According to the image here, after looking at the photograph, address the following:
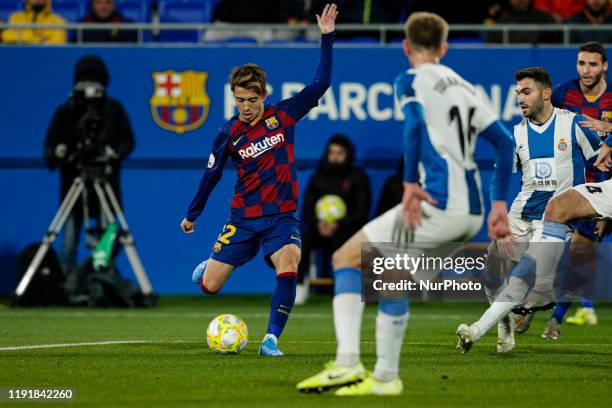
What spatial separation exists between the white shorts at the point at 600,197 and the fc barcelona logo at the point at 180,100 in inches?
302

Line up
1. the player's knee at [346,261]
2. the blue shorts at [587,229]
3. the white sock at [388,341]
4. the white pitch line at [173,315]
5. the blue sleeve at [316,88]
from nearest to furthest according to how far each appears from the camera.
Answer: the white sock at [388,341] → the player's knee at [346,261] → the blue sleeve at [316,88] → the blue shorts at [587,229] → the white pitch line at [173,315]

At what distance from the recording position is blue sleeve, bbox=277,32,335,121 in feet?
28.6

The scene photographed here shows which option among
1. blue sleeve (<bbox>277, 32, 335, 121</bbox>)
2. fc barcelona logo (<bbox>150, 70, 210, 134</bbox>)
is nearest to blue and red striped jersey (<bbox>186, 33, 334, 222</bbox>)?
blue sleeve (<bbox>277, 32, 335, 121</bbox>)

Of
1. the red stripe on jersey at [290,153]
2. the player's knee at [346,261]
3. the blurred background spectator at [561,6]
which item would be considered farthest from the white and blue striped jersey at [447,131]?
the blurred background spectator at [561,6]

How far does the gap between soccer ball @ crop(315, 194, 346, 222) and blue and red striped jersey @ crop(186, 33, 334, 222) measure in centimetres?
584

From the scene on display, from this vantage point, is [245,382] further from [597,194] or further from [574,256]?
[574,256]

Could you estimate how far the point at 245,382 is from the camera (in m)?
7.15

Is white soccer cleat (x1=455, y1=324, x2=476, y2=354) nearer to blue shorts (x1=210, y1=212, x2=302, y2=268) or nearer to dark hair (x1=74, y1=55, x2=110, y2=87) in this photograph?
blue shorts (x1=210, y1=212, x2=302, y2=268)

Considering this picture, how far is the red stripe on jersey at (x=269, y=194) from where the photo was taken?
897 centimetres

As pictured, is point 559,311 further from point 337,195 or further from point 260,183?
point 337,195

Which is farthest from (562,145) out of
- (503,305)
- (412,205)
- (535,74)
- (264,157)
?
(412,205)

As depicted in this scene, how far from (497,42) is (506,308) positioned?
784 cm

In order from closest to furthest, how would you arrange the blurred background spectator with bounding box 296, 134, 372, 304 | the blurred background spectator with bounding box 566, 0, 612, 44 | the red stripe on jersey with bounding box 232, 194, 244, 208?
the red stripe on jersey with bounding box 232, 194, 244, 208 → the blurred background spectator with bounding box 296, 134, 372, 304 → the blurred background spectator with bounding box 566, 0, 612, 44

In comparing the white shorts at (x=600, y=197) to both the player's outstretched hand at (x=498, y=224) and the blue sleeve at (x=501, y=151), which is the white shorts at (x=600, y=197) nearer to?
the blue sleeve at (x=501, y=151)
